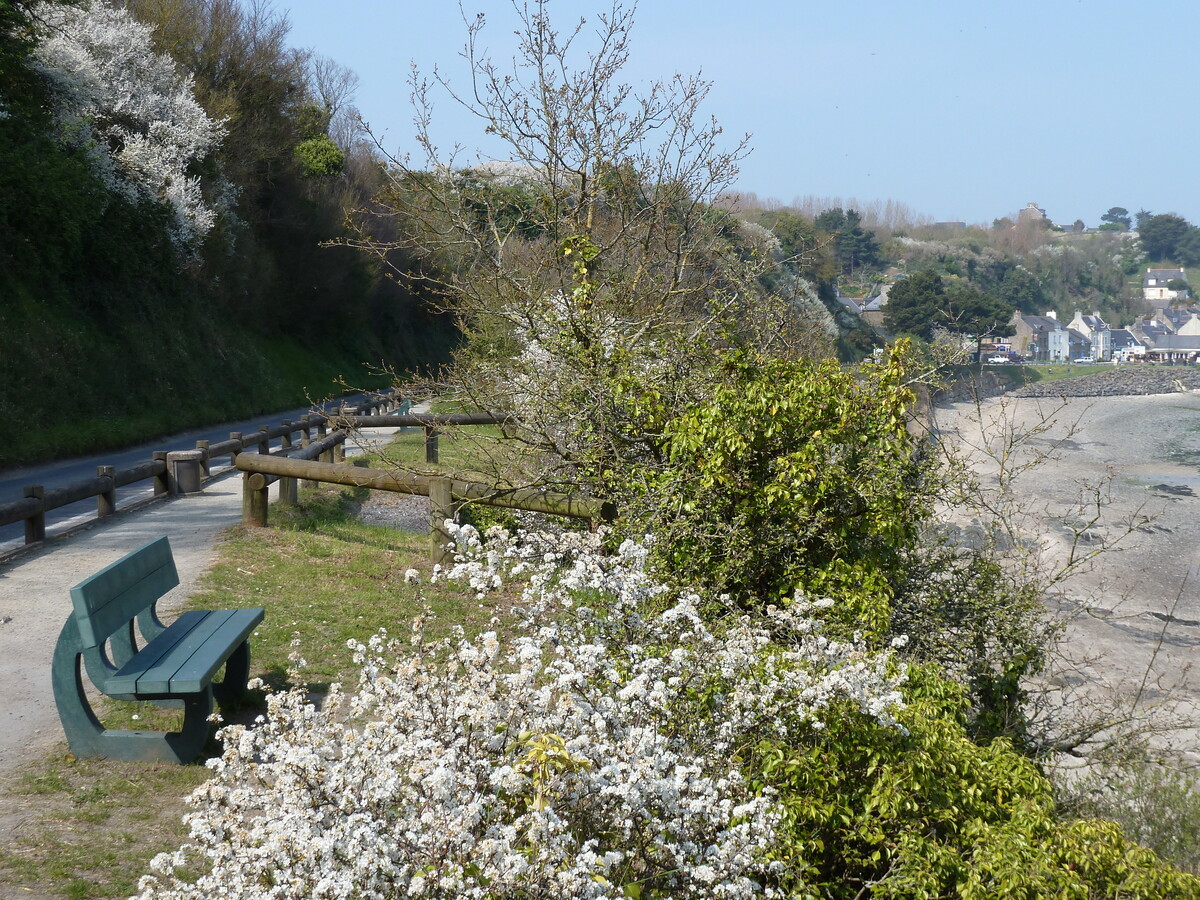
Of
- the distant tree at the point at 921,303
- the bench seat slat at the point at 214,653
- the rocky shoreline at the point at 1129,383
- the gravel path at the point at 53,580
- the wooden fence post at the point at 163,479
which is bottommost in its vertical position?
the rocky shoreline at the point at 1129,383

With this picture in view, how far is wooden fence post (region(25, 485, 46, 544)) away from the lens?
9789 millimetres

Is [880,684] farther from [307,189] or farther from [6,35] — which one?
[307,189]

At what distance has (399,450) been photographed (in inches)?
785

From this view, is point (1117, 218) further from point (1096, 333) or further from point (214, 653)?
point (214, 653)

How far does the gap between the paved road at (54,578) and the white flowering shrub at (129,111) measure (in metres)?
16.3

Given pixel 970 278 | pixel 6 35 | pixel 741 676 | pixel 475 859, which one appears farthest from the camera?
A: pixel 970 278

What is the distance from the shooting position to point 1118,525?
379 inches

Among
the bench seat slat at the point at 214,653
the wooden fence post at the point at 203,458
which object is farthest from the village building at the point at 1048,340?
the bench seat slat at the point at 214,653

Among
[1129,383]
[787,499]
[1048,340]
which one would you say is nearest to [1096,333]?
[1048,340]

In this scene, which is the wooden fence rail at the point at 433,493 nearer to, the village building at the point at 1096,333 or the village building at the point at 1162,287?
the village building at the point at 1096,333

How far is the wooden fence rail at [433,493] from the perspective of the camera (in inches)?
302

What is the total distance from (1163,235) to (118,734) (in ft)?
512

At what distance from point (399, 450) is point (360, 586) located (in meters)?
11.7

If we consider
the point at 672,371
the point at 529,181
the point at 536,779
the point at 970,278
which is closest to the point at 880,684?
the point at 536,779
